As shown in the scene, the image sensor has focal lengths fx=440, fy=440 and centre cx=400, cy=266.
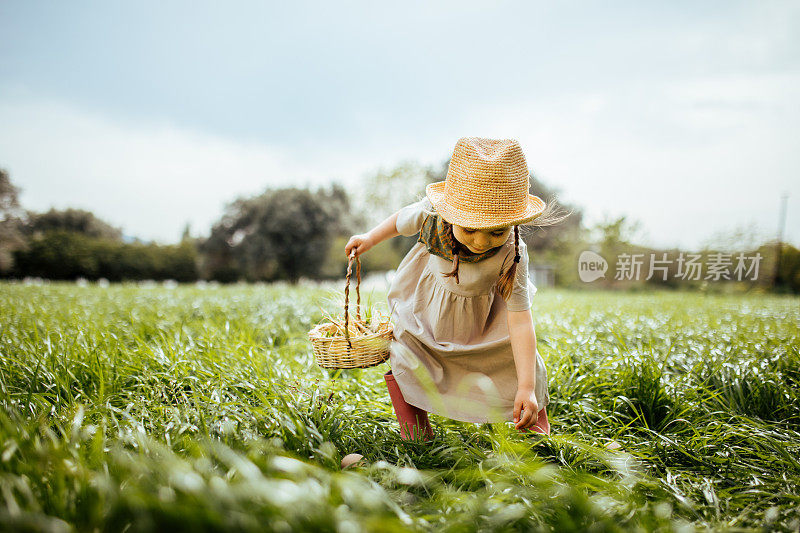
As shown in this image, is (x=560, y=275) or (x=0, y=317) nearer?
(x=0, y=317)

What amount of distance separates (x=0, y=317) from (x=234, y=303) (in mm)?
2533

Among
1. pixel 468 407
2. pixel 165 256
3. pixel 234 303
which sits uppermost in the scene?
pixel 468 407

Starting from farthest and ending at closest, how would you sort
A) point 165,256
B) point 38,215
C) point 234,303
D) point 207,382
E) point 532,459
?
point 38,215
point 165,256
point 234,303
point 207,382
point 532,459

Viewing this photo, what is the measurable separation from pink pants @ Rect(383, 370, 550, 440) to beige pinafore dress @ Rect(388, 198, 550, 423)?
6cm

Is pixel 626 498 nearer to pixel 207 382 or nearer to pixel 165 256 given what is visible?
pixel 207 382

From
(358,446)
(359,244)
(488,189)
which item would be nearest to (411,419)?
(358,446)

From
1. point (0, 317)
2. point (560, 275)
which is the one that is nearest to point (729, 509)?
point (0, 317)

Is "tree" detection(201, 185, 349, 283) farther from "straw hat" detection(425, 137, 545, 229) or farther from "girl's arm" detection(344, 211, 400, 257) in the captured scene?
"straw hat" detection(425, 137, 545, 229)

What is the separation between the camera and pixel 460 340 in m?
2.06

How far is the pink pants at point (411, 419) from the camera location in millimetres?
1945

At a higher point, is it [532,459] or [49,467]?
[49,467]

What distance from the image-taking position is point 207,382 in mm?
2137

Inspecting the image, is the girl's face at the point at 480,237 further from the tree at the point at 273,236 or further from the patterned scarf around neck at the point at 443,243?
the tree at the point at 273,236

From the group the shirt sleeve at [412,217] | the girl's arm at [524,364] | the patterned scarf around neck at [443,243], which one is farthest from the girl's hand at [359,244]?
the girl's arm at [524,364]
